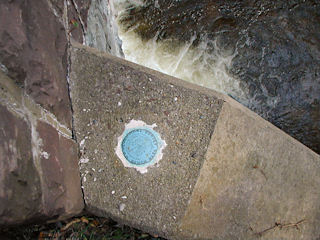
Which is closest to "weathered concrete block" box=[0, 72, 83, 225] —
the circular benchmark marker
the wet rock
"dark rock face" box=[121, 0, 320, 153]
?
the circular benchmark marker

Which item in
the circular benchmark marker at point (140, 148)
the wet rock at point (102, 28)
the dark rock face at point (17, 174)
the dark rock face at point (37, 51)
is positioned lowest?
the dark rock face at point (17, 174)

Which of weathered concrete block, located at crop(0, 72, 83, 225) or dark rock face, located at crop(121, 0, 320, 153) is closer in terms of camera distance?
weathered concrete block, located at crop(0, 72, 83, 225)

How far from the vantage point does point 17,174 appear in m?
1.08

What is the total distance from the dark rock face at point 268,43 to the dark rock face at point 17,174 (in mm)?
2258

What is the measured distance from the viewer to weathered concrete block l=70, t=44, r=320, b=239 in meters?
1.64

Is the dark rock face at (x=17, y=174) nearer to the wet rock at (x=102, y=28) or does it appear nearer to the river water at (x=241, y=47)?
the wet rock at (x=102, y=28)

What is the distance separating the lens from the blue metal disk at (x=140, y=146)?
65.9 inches

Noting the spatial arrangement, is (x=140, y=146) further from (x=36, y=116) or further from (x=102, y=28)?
(x=102, y=28)

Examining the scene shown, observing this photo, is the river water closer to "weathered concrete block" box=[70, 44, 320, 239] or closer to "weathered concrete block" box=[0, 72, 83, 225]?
"weathered concrete block" box=[70, 44, 320, 239]

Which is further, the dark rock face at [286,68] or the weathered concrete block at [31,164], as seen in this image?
the dark rock face at [286,68]

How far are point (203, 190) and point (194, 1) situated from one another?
6.97 feet

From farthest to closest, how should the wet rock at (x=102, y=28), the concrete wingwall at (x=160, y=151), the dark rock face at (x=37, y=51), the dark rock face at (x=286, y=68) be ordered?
the dark rock face at (x=286, y=68) < the wet rock at (x=102, y=28) < the concrete wingwall at (x=160, y=151) < the dark rock face at (x=37, y=51)

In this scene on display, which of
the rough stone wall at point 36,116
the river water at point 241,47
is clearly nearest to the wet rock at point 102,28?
the river water at point 241,47

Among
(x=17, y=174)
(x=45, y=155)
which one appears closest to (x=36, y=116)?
(x=45, y=155)
